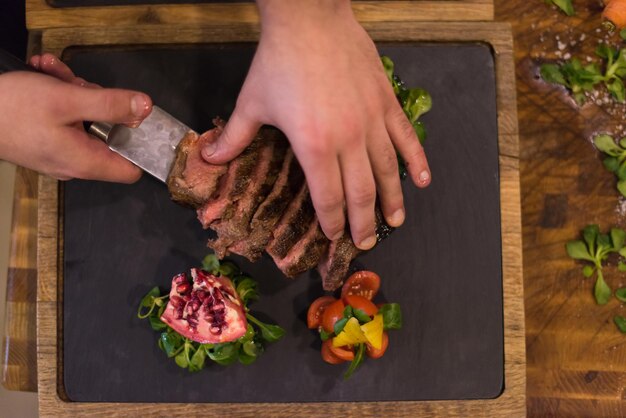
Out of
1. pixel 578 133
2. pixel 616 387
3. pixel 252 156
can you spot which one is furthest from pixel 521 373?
pixel 252 156

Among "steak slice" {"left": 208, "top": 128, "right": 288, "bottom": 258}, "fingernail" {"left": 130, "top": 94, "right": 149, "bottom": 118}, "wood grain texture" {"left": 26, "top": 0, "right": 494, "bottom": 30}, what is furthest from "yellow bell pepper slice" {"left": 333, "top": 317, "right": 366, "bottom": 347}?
"wood grain texture" {"left": 26, "top": 0, "right": 494, "bottom": 30}

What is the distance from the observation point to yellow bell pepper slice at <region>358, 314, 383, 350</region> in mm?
1643

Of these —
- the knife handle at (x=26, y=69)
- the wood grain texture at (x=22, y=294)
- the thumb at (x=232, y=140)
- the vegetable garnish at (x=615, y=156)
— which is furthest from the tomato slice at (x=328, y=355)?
the vegetable garnish at (x=615, y=156)

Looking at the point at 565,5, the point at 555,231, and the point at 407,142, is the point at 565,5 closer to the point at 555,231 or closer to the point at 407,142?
the point at 555,231

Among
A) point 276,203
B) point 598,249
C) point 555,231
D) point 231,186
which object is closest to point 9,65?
point 231,186

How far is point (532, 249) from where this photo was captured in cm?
196

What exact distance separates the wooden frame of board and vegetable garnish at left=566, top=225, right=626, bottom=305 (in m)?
0.23

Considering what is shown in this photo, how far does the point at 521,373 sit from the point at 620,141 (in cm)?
82

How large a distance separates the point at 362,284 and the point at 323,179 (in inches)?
22.1

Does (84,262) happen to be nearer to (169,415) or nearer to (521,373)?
(169,415)

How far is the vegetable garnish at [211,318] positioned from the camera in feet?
5.47

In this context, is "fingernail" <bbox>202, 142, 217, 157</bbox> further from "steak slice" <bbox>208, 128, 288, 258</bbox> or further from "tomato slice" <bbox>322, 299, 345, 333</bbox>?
"tomato slice" <bbox>322, 299, 345, 333</bbox>

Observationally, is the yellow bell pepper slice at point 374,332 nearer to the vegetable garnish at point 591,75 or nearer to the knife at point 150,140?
the knife at point 150,140

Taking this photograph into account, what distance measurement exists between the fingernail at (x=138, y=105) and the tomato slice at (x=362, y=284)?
0.76m
